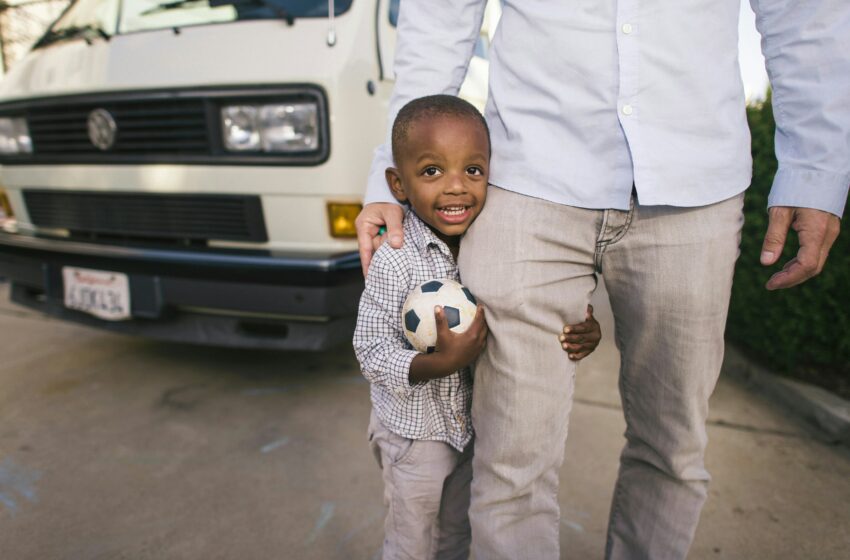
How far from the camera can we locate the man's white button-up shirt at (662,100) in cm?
108

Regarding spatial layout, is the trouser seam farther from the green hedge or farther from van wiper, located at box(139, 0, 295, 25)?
the green hedge

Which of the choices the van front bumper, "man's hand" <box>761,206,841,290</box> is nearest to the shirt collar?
"man's hand" <box>761,206,841,290</box>

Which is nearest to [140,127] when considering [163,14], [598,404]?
[163,14]

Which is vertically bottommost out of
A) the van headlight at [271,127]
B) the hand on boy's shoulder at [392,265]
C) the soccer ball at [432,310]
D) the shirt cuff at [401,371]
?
the shirt cuff at [401,371]

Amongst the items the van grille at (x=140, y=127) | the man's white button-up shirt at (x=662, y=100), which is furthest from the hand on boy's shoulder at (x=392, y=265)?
the van grille at (x=140, y=127)

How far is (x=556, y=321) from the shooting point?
1.18m

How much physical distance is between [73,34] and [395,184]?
233 centimetres

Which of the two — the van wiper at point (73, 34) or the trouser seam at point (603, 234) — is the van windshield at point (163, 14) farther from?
the trouser seam at point (603, 234)

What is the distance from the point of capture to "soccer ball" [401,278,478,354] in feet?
3.74

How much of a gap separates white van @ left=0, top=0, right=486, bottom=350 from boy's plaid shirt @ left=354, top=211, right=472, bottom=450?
3.29ft

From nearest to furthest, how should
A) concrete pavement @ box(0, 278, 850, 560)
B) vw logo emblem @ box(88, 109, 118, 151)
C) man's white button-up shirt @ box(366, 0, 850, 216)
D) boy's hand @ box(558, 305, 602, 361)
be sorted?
man's white button-up shirt @ box(366, 0, 850, 216) → boy's hand @ box(558, 305, 602, 361) → concrete pavement @ box(0, 278, 850, 560) → vw logo emblem @ box(88, 109, 118, 151)

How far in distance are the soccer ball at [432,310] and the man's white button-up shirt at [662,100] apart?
0.24 meters

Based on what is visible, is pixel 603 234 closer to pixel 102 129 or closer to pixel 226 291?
pixel 226 291

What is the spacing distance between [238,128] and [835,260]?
253 cm
